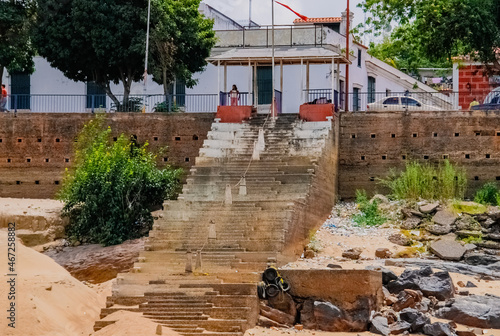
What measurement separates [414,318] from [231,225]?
4.77 meters

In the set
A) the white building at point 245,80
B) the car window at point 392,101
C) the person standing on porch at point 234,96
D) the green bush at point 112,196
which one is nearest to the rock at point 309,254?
the green bush at point 112,196

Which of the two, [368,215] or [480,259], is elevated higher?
[368,215]

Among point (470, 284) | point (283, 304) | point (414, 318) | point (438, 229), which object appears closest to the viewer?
point (414, 318)

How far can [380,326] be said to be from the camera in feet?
59.4

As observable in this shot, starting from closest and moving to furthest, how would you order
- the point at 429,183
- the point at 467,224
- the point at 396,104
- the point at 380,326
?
the point at 380,326 < the point at 467,224 < the point at 429,183 < the point at 396,104

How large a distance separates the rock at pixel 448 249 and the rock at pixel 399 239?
2.27ft

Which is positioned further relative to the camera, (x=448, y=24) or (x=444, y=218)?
(x=448, y=24)

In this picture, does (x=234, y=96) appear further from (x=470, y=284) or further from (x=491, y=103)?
(x=470, y=284)

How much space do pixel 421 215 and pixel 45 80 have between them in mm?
16011

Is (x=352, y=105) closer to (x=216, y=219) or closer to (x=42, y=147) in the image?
(x=42, y=147)

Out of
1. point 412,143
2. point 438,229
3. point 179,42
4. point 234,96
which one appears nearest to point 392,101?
point 412,143

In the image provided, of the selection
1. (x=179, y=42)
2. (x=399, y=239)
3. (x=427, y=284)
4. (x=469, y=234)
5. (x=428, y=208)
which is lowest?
(x=427, y=284)

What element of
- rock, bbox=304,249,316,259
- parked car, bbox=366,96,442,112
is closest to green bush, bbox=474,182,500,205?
parked car, bbox=366,96,442,112

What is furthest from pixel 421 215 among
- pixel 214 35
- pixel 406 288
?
pixel 214 35
